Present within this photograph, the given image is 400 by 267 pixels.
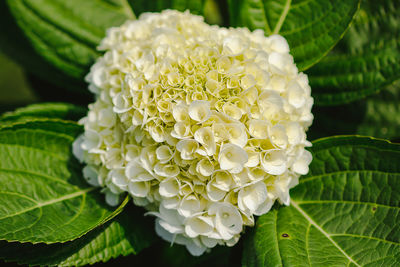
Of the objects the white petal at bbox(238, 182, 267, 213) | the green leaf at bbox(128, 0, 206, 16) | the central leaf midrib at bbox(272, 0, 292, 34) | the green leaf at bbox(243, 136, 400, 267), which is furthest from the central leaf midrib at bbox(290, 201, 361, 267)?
the green leaf at bbox(128, 0, 206, 16)

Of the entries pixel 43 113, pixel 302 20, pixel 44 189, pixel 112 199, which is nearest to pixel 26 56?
pixel 43 113

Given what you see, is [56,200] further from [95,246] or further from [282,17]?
[282,17]

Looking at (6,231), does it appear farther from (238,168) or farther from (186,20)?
(186,20)

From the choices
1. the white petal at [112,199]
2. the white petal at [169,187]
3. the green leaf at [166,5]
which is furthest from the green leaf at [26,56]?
the white petal at [169,187]

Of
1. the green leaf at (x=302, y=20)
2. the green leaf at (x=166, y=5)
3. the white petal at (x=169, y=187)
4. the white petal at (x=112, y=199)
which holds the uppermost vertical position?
the green leaf at (x=166, y=5)

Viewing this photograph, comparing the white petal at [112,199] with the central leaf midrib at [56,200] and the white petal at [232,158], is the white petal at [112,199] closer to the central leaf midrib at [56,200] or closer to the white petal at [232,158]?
the central leaf midrib at [56,200]

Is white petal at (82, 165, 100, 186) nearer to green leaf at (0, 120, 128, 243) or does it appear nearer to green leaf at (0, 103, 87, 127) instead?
green leaf at (0, 120, 128, 243)
